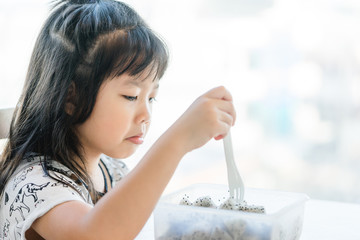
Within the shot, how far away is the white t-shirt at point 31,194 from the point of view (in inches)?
30.3

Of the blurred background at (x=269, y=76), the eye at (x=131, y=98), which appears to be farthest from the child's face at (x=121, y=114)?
the blurred background at (x=269, y=76)

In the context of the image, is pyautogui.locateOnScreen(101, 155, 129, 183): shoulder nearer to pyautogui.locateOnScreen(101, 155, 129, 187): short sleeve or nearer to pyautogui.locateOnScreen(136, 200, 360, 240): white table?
pyautogui.locateOnScreen(101, 155, 129, 187): short sleeve

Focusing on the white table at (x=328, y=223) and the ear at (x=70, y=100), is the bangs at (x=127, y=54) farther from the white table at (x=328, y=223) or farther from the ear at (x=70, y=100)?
the white table at (x=328, y=223)

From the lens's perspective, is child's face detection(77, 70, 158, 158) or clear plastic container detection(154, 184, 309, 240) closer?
clear plastic container detection(154, 184, 309, 240)

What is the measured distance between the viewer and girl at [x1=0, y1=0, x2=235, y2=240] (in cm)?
77

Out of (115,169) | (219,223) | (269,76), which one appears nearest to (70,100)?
(115,169)

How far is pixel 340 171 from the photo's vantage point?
139 inches

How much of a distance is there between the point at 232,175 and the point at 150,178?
136mm

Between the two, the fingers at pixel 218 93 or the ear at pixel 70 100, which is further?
the ear at pixel 70 100

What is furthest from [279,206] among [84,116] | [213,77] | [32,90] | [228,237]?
[213,77]

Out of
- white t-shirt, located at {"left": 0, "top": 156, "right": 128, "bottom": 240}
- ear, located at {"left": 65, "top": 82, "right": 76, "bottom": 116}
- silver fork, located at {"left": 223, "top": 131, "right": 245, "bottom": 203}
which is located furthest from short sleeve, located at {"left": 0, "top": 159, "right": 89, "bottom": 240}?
silver fork, located at {"left": 223, "top": 131, "right": 245, "bottom": 203}

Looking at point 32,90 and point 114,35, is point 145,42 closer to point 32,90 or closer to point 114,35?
point 114,35

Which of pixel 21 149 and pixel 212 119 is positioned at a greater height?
pixel 212 119

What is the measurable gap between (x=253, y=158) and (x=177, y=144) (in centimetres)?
296
